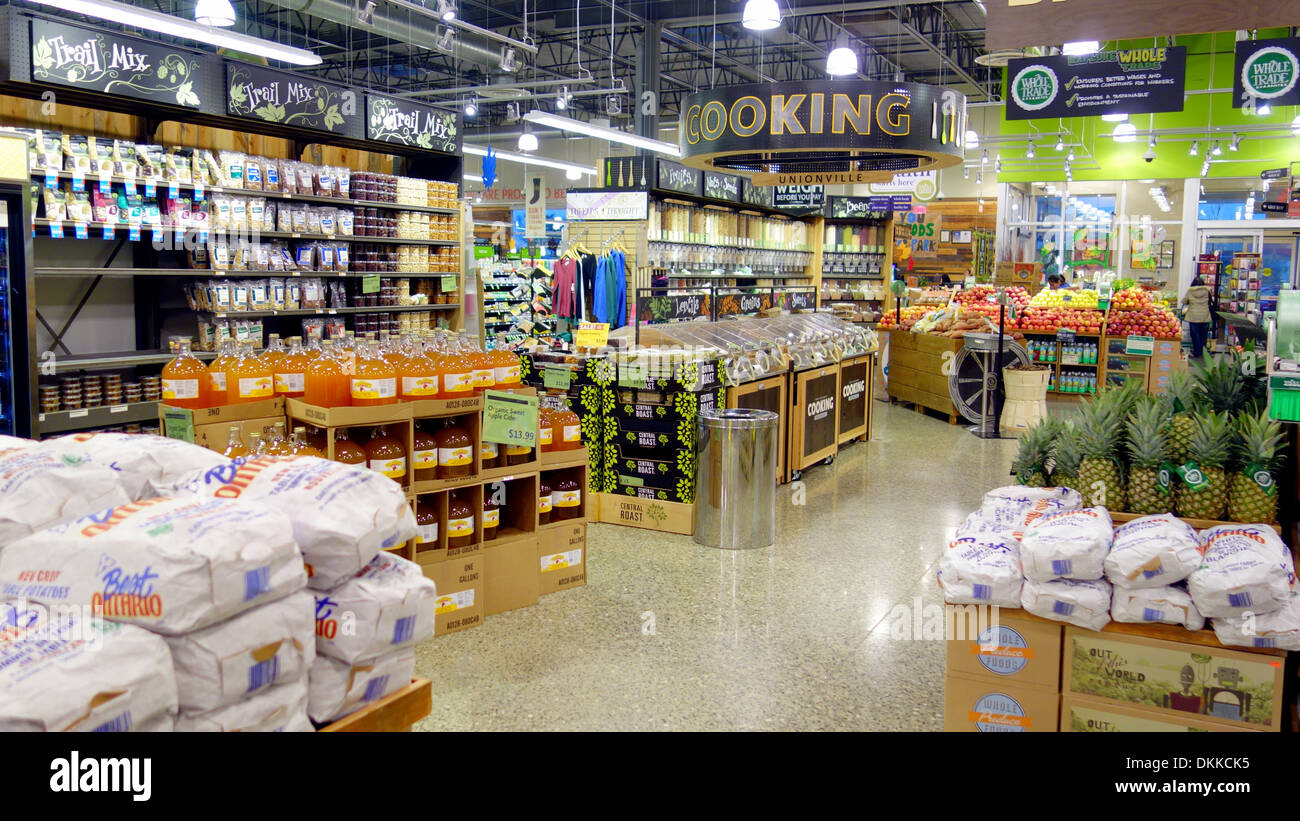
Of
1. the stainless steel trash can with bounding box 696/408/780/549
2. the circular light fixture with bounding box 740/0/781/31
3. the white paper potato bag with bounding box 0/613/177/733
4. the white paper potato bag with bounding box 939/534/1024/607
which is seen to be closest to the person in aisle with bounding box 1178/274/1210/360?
the circular light fixture with bounding box 740/0/781/31

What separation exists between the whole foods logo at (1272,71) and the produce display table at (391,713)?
10631 mm

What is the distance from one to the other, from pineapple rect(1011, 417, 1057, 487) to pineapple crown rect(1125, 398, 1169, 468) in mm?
350

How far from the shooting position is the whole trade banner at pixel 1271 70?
9.39 meters

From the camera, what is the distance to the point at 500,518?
179 inches

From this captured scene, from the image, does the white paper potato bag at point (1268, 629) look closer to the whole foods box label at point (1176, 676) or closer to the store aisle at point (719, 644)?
the whole foods box label at point (1176, 676)

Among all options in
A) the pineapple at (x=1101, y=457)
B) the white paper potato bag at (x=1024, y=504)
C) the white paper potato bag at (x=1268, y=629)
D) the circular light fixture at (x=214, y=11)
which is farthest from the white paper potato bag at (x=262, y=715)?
the circular light fixture at (x=214, y=11)

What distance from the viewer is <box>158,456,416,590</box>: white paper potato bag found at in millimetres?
1698

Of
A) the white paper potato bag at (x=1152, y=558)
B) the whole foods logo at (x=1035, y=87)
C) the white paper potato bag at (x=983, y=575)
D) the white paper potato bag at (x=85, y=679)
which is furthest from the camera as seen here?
the whole foods logo at (x=1035, y=87)

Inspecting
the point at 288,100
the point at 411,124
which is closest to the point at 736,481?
the point at 288,100

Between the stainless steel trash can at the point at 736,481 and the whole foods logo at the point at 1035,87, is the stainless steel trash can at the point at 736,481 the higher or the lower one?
the lower one

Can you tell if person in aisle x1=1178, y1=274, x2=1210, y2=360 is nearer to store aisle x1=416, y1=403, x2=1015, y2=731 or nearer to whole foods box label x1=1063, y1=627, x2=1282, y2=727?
store aisle x1=416, y1=403, x2=1015, y2=731

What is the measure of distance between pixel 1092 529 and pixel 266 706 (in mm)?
2271

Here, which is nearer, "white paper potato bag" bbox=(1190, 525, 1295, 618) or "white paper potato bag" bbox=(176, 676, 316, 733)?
"white paper potato bag" bbox=(176, 676, 316, 733)
